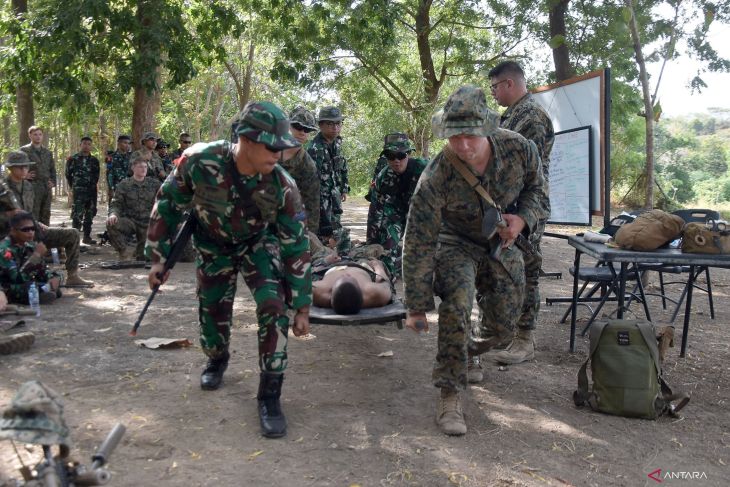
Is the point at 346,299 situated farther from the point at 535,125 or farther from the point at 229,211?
the point at 535,125

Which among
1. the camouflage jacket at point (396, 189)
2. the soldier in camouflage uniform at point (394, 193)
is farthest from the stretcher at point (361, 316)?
the camouflage jacket at point (396, 189)

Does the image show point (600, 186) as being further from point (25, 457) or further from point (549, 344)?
point (25, 457)

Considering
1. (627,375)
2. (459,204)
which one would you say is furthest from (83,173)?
(627,375)

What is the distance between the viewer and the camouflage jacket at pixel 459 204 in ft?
12.6

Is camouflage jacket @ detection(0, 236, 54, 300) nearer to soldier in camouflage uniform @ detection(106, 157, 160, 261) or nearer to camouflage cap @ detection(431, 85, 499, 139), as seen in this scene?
soldier in camouflage uniform @ detection(106, 157, 160, 261)

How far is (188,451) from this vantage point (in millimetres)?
3391

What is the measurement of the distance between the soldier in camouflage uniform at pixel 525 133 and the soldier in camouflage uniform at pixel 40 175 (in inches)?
344

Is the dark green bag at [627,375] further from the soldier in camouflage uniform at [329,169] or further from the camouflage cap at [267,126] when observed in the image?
the soldier in camouflage uniform at [329,169]

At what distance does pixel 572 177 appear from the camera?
6500 mm

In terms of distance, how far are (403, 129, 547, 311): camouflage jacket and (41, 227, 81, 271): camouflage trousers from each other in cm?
541

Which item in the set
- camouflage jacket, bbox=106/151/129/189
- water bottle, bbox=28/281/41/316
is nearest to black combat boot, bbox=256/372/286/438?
water bottle, bbox=28/281/41/316

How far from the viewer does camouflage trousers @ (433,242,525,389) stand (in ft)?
12.3

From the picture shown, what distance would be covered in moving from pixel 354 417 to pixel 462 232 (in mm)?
1316

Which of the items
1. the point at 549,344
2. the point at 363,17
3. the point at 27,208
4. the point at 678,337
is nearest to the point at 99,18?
the point at 27,208
